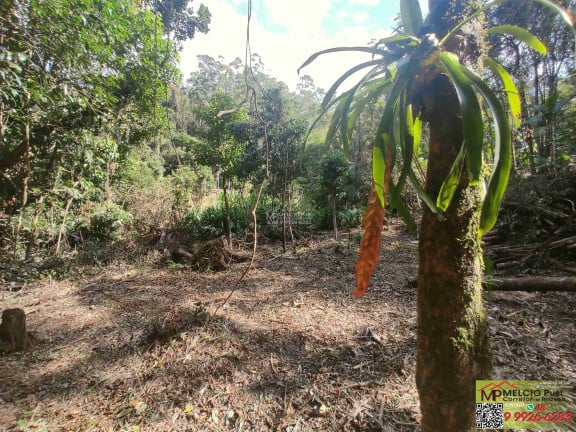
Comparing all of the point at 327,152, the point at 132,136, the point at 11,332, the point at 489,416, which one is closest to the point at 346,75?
the point at 489,416

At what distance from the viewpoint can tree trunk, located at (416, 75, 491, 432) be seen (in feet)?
2.37

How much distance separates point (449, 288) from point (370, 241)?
0.84 ft

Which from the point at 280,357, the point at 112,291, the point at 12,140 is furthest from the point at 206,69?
the point at 280,357

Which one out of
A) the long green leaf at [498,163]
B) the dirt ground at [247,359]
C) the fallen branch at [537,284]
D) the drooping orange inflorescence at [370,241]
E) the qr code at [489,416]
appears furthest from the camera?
the fallen branch at [537,284]

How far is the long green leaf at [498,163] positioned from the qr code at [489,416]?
2.58 ft

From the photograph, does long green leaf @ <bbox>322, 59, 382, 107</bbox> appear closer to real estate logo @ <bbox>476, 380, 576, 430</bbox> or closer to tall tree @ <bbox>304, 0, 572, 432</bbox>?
tall tree @ <bbox>304, 0, 572, 432</bbox>

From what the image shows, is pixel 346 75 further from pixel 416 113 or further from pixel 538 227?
pixel 538 227

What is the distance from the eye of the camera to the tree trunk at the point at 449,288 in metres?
0.72

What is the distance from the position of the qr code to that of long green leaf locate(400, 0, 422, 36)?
1293 millimetres

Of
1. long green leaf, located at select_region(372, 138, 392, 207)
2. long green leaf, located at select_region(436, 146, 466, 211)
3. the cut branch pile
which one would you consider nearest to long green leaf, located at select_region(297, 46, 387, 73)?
long green leaf, located at select_region(372, 138, 392, 207)

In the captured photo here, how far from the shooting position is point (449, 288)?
29.0 inches

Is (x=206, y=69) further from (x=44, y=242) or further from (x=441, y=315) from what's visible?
(x=441, y=315)

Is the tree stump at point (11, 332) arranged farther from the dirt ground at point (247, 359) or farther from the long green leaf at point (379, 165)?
the long green leaf at point (379, 165)

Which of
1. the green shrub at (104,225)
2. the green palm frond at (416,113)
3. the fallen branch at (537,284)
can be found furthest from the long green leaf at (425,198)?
the green shrub at (104,225)
